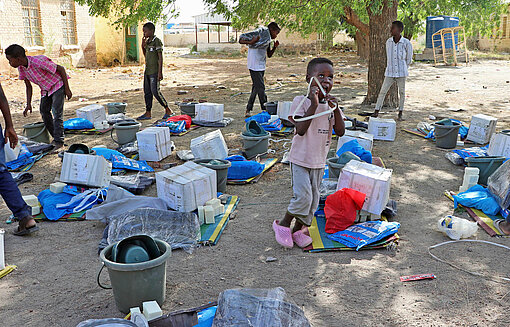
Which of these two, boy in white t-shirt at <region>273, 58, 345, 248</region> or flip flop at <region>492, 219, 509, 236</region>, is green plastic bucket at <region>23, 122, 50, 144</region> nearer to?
boy in white t-shirt at <region>273, 58, 345, 248</region>

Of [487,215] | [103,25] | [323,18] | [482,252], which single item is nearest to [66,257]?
[482,252]

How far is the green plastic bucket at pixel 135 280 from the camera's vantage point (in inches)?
109

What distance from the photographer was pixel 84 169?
5.17m

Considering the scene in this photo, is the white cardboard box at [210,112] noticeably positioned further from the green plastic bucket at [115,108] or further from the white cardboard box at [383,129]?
the white cardboard box at [383,129]

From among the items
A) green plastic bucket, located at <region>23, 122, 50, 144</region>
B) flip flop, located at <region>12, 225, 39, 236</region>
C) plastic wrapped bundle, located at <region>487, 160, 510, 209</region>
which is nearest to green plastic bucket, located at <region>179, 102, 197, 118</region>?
green plastic bucket, located at <region>23, 122, 50, 144</region>

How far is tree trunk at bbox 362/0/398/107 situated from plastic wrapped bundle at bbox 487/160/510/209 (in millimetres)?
5307

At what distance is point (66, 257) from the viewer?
12.4ft

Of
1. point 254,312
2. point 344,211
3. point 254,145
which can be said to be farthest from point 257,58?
point 254,312

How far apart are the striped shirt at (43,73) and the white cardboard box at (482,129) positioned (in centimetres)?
635

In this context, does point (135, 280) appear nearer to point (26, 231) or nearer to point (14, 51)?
point (26, 231)

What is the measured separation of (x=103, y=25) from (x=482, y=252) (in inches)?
783

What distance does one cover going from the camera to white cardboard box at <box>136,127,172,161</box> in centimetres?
634

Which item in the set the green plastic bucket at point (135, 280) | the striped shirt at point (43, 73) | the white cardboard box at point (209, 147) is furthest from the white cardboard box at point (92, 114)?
the green plastic bucket at point (135, 280)

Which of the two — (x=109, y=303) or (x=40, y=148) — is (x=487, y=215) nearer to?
(x=109, y=303)
